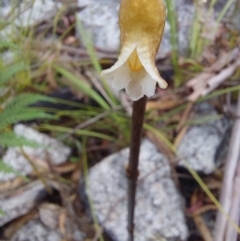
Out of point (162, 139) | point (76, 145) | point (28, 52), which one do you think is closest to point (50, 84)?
point (28, 52)

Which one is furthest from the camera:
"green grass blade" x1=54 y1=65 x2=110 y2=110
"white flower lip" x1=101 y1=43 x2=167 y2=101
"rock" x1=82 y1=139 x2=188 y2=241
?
"green grass blade" x1=54 y1=65 x2=110 y2=110

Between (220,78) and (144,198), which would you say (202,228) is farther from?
(220,78)

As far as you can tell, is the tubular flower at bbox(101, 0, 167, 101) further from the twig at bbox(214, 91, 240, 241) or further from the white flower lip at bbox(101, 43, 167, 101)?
the twig at bbox(214, 91, 240, 241)

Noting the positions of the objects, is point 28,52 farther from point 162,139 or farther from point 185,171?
point 185,171

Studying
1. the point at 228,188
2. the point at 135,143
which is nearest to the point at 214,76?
the point at 228,188

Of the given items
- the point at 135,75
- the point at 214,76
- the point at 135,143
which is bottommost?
the point at 214,76

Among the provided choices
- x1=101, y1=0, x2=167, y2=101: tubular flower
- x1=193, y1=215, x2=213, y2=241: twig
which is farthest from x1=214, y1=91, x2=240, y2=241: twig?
x1=101, y1=0, x2=167, y2=101: tubular flower
